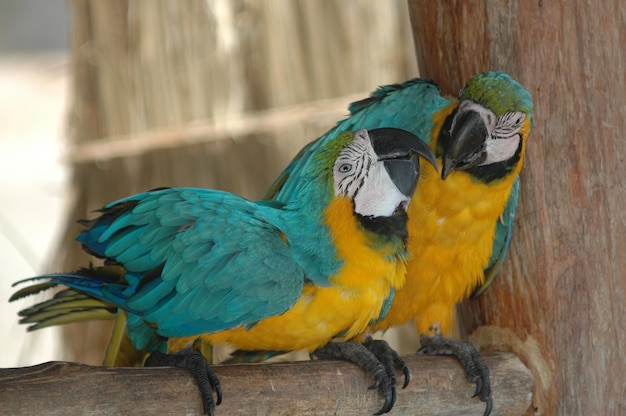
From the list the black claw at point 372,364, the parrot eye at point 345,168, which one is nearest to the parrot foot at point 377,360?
the black claw at point 372,364

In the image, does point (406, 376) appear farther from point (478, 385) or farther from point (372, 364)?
point (478, 385)

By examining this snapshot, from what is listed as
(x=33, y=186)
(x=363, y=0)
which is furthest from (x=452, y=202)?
Answer: (x=33, y=186)

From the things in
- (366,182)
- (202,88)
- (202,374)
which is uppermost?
(202,88)

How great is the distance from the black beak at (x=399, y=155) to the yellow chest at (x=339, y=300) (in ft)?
0.33

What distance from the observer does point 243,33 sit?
107 inches

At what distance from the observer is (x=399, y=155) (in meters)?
1.49

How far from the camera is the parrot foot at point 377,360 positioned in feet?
5.22

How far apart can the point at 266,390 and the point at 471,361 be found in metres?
0.51

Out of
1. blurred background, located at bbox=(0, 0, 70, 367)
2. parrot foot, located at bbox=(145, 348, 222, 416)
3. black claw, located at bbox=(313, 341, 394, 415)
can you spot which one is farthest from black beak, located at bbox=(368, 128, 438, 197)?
blurred background, located at bbox=(0, 0, 70, 367)

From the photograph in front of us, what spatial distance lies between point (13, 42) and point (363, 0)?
193 inches

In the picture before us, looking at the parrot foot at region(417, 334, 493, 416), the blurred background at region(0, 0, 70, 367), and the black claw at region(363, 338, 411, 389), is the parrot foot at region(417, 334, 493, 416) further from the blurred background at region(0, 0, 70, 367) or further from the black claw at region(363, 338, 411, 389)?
the blurred background at region(0, 0, 70, 367)

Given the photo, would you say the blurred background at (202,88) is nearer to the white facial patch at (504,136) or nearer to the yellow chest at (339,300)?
the white facial patch at (504,136)

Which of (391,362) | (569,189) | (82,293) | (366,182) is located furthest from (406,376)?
(82,293)

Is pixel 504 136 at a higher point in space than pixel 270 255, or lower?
higher
